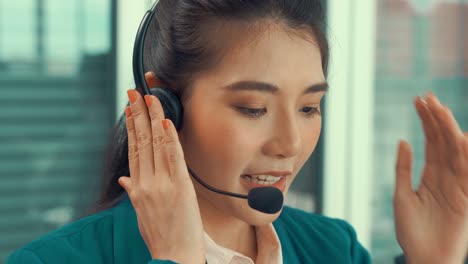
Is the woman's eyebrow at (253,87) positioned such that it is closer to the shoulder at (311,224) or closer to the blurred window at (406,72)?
the shoulder at (311,224)

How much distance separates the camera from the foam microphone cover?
1082 millimetres

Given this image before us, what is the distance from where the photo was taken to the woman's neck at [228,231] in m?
1.25

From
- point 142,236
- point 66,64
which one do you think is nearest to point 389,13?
point 66,64

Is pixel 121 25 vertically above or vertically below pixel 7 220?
above

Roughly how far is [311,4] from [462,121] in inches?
100

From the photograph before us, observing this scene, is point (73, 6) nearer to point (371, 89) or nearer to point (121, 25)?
point (121, 25)

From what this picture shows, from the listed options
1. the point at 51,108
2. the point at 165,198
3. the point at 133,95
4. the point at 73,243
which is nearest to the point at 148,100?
the point at 133,95

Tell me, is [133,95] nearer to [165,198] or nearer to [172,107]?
[172,107]

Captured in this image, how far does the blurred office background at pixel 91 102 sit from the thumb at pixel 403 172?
3.56ft

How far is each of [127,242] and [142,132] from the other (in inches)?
7.9

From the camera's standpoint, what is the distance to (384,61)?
10.8 ft

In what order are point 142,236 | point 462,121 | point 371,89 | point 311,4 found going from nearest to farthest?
point 142,236
point 311,4
point 371,89
point 462,121

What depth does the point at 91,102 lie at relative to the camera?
274 cm

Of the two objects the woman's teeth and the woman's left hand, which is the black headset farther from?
the woman's left hand
